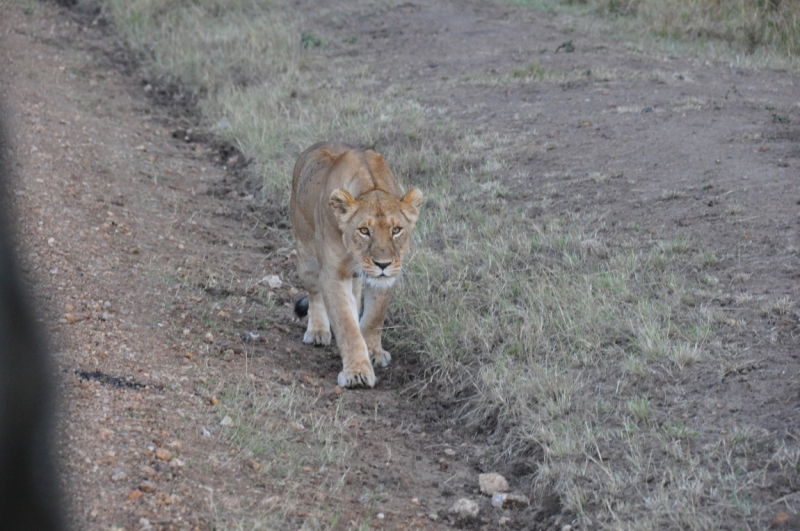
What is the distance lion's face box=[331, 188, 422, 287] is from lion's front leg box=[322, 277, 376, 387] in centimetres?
22

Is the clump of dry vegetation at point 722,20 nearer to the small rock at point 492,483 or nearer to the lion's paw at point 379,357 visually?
the lion's paw at point 379,357

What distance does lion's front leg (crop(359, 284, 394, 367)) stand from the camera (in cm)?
511

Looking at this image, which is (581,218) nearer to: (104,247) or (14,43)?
(104,247)

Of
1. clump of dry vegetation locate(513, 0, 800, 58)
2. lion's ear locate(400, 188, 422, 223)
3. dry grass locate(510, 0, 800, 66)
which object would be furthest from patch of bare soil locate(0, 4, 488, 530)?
clump of dry vegetation locate(513, 0, 800, 58)

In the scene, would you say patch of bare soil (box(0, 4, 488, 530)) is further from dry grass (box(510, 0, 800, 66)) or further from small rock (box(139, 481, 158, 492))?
dry grass (box(510, 0, 800, 66))

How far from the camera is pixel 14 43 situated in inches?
471

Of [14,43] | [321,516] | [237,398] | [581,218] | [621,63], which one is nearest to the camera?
[321,516]

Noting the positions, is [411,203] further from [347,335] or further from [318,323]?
[318,323]

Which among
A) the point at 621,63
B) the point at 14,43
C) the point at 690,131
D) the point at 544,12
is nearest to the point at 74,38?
the point at 14,43

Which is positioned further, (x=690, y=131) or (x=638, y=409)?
(x=690, y=131)

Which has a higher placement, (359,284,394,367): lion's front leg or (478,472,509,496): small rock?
(359,284,394,367): lion's front leg

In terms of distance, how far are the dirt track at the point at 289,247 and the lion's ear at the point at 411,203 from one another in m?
0.90

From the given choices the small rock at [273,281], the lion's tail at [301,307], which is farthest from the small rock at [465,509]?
the small rock at [273,281]

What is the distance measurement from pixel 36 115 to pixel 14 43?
11.7ft
